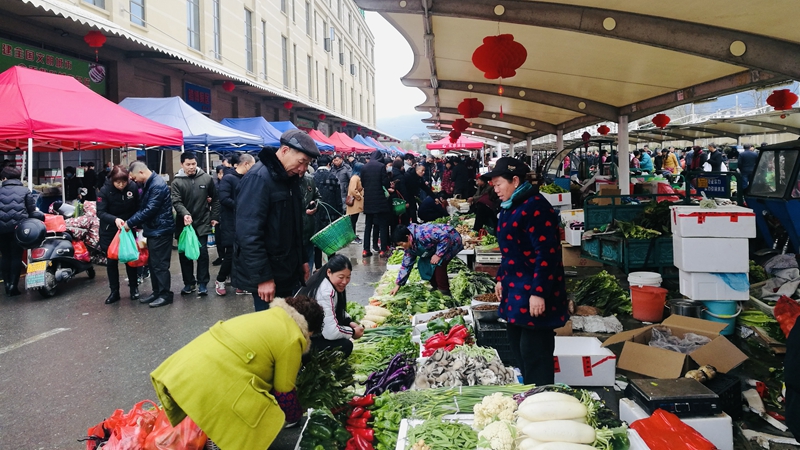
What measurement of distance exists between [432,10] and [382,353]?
13.4 feet

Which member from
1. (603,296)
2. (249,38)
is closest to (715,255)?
(603,296)

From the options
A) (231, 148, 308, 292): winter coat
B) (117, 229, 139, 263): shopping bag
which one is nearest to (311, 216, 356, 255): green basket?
(231, 148, 308, 292): winter coat

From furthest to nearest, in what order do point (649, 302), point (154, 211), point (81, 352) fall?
point (154, 211), point (649, 302), point (81, 352)

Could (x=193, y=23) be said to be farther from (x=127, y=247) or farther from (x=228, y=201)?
(x=127, y=247)

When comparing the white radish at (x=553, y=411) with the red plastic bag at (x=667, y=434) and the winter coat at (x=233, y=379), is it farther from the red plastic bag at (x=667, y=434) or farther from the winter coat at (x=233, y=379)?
the winter coat at (x=233, y=379)

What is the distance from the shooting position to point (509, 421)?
2.95 m

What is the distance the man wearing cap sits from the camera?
4.11 m

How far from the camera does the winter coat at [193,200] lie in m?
8.35

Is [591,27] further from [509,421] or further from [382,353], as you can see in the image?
[509,421]

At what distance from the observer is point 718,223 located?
5.96 metres

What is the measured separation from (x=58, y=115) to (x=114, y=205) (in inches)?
86.1

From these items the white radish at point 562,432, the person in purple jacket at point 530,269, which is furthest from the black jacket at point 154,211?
the white radish at point 562,432

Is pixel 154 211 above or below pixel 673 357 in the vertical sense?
above

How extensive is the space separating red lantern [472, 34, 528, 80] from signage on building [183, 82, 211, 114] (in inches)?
547
